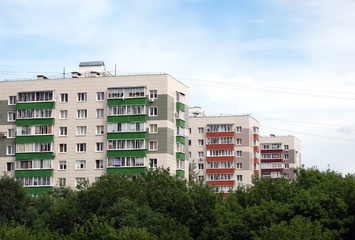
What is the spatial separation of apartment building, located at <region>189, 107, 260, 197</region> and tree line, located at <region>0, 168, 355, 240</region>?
58.2 meters

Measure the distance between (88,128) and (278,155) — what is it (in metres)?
87.9

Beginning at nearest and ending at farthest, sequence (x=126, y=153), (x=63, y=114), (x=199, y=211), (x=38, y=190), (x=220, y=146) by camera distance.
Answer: (x=199, y=211) → (x=126, y=153) → (x=38, y=190) → (x=63, y=114) → (x=220, y=146)

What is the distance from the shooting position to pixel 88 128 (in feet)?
337

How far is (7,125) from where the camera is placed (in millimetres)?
104375

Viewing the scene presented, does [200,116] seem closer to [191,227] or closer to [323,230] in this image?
[191,227]

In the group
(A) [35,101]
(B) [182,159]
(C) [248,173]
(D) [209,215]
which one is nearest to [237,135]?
(C) [248,173]

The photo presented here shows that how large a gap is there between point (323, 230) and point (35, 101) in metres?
56.8

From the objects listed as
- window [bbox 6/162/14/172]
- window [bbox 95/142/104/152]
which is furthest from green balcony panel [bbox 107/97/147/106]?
window [bbox 6/162/14/172]

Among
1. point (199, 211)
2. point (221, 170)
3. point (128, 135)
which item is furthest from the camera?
point (221, 170)

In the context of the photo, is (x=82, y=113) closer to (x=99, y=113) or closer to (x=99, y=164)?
(x=99, y=113)

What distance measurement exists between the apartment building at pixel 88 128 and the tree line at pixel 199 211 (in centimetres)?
1881

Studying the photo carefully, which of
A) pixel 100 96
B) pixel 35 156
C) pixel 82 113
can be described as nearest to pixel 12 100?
pixel 35 156

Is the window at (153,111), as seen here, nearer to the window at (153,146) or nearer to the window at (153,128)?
the window at (153,128)

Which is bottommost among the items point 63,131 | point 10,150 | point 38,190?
point 38,190
